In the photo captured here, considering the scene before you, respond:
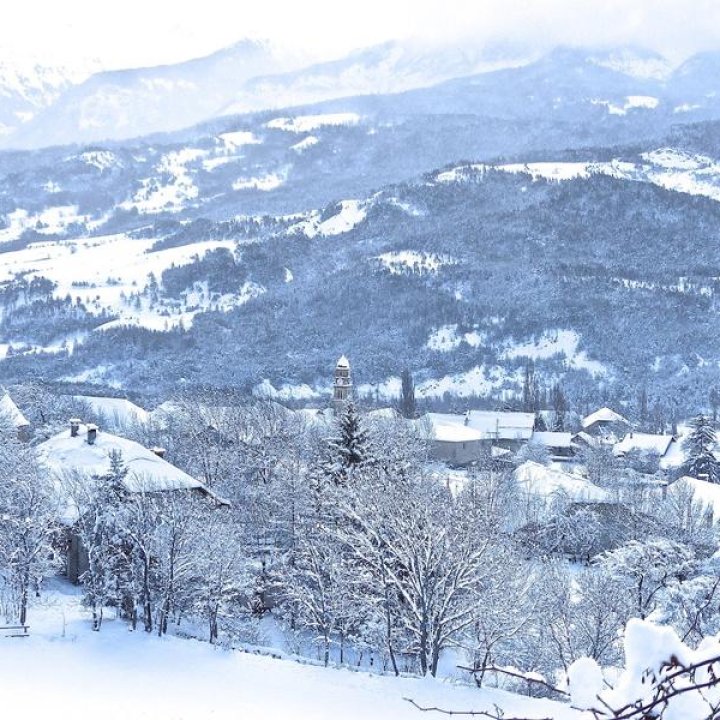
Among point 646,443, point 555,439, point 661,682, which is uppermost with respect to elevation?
point 661,682

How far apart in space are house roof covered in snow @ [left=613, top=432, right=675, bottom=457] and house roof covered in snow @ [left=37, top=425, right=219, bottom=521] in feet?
262

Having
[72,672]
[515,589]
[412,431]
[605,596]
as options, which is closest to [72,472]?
[72,672]

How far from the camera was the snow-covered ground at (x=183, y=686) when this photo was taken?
28.2 metres

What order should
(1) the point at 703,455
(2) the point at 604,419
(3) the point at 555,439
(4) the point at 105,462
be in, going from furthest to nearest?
(2) the point at 604,419 → (3) the point at 555,439 → (1) the point at 703,455 → (4) the point at 105,462

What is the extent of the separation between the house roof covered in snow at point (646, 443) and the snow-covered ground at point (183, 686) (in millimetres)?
94478

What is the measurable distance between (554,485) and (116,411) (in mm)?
60260

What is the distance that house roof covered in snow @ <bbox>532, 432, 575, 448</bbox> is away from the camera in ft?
402

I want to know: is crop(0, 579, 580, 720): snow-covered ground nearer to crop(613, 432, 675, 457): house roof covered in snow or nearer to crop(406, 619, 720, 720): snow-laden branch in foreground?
crop(406, 619, 720, 720): snow-laden branch in foreground

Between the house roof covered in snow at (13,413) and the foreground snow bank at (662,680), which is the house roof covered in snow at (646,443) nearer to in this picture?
the house roof covered in snow at (13,413)

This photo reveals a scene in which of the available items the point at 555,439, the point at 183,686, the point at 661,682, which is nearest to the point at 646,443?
the point at 555,439

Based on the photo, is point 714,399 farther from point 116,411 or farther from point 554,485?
point 554,485

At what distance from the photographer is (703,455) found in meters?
88.0

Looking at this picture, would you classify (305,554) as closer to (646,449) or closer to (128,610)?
(128,610)

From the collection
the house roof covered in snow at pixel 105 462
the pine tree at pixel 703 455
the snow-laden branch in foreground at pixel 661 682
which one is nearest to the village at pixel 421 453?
the house roof covered in snow at pixel 105 462
